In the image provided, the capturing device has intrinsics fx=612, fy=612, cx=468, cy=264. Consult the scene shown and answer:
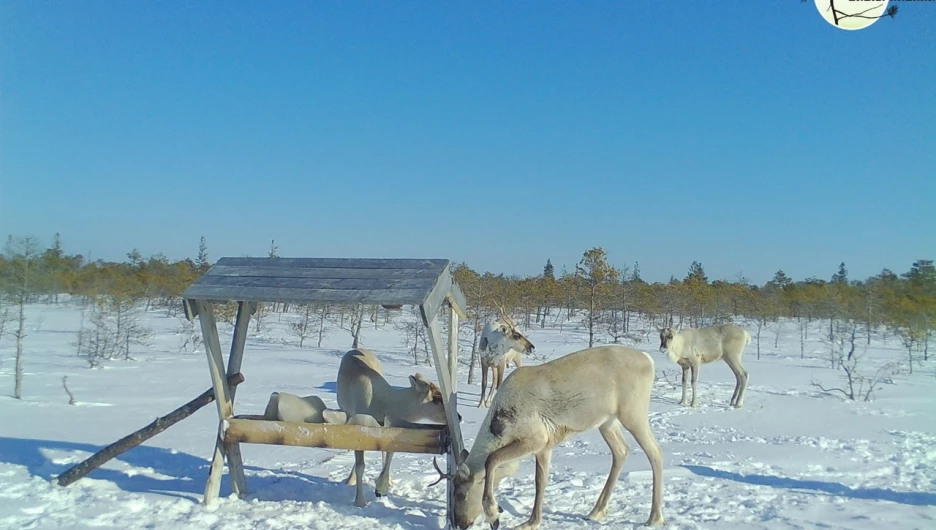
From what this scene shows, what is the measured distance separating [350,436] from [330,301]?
1.57m

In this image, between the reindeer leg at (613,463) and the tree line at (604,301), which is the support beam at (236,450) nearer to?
the reindeer leg at (613,463)

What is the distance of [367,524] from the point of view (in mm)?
6234

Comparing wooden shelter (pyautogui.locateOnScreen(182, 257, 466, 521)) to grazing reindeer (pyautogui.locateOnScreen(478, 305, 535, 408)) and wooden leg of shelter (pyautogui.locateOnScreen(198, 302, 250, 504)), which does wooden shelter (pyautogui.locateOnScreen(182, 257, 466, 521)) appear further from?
grazing reindeer (pyautogui.locateOnScreen(478, 305, 535, 408))

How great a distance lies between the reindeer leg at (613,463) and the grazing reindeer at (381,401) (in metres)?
1.89

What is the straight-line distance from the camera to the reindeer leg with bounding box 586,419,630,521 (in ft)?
21.4

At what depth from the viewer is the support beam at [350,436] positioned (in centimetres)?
644

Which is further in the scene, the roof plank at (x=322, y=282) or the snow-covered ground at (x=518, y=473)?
the snow-covered ground at (x=518, y=473)

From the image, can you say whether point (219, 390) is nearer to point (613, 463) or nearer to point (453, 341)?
point (453, 341)

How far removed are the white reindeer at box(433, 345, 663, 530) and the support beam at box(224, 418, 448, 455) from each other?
34 cm

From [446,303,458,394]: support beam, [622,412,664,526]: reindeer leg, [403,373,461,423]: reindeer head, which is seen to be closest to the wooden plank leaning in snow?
[403,373,461,423]: reindeer head

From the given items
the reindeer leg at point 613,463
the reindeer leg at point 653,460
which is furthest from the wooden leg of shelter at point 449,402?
the reindeer leg at point 653,460

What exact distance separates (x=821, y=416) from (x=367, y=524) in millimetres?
10829

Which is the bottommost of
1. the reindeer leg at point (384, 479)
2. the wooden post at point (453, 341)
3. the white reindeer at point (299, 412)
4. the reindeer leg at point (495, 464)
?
the reindeer leg at point (384, 479)

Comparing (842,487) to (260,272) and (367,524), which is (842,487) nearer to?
(367,524)
